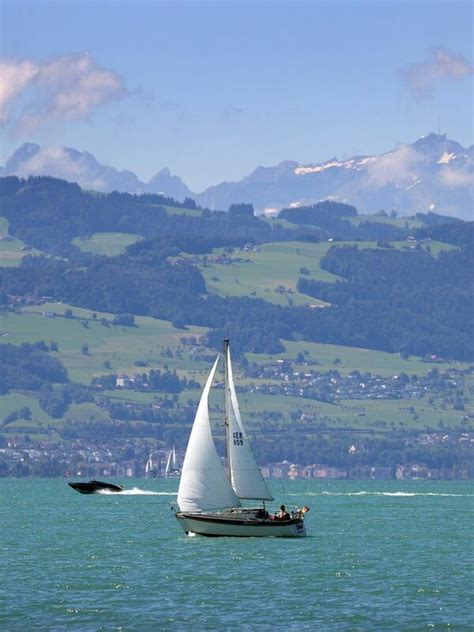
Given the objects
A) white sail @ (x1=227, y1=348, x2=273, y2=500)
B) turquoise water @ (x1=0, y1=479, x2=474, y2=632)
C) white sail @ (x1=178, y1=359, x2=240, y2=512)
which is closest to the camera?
turquoise water @ (x1=0, y1=479, x2=474, y2=632)

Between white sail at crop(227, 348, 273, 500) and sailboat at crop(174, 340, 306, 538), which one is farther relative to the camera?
white sail at crop(227, 348, 273, 500)

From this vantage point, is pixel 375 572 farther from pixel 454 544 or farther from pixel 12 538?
pixel 12 538

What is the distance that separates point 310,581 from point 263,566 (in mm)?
8704

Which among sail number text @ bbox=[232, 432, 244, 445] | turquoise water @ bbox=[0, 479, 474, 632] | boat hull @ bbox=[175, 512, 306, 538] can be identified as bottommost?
turquoise water @ bbox=[0, 479, 474, 632]

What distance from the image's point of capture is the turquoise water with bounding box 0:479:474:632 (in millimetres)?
70938

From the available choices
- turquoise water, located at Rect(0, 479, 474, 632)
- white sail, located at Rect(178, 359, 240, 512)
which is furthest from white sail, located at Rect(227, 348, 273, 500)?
turquoise water, located at Rect(0, 479, 474, 632)

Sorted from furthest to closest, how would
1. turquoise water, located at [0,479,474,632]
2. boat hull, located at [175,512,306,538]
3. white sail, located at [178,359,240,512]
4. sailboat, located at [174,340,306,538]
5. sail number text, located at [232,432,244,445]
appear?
sail number text, located at [232,432,244,445], boat hull, located at [175,512,306,538], sailboat, located at [174,340,306,538], white sail, located at [178,359,240,512], turquoise water, located at [0,479,474,632]

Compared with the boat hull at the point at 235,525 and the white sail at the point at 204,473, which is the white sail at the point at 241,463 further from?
the boat hull at the point at 235,525

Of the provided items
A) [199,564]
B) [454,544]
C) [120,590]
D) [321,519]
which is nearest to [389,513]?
[321,519]

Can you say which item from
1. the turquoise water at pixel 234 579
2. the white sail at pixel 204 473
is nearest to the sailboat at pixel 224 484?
the white sail at pixel 204 473

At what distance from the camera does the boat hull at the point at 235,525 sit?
108 metres

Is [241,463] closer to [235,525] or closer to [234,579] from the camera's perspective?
[235,525]

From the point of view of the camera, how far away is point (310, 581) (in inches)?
3383

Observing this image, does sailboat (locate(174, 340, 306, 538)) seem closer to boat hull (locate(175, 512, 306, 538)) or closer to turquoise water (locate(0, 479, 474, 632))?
boat hull (locate(175, 512, 306, 538))
